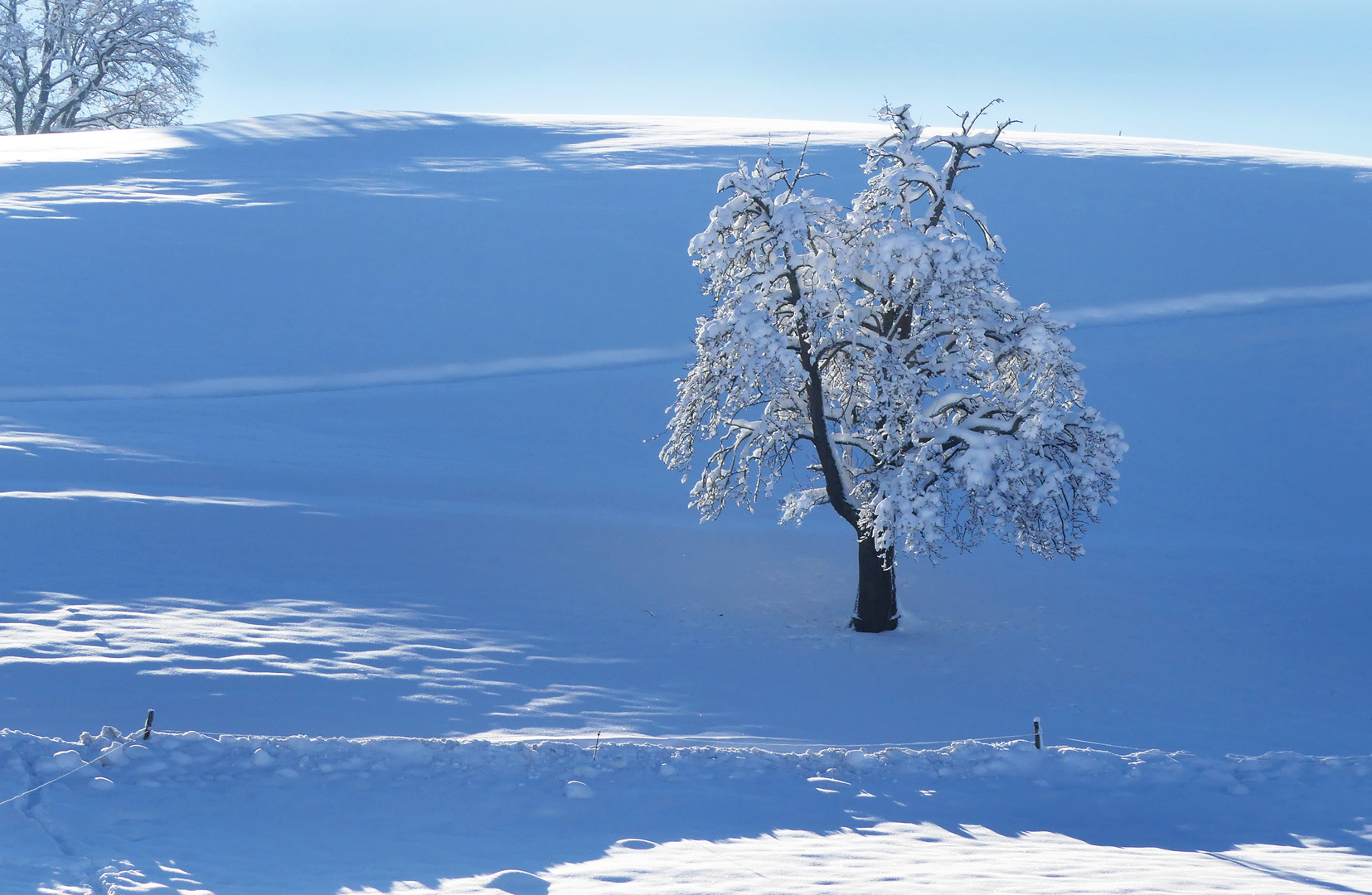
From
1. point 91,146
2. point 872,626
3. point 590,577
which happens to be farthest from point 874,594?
point 91,146

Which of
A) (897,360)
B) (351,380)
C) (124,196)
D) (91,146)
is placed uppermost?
(91,146)

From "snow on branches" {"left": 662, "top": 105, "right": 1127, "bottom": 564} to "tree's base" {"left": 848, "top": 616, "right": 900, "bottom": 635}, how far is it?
1.10 metres

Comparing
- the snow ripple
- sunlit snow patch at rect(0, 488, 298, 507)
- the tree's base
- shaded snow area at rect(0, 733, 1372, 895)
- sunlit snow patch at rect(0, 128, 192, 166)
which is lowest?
the tree's base

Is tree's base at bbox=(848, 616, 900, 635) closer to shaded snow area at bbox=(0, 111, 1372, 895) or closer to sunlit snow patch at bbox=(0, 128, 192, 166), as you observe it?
shaded snow area at bbox=(0, 111, 1372, 895)

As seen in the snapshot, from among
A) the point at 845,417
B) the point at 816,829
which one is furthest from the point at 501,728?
the point at 845,417

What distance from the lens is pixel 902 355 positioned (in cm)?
1282

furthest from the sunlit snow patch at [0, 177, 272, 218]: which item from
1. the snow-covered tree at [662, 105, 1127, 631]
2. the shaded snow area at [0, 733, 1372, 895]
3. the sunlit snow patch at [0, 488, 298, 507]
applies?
the shaded snow area at [0, 733, 1372, 895]

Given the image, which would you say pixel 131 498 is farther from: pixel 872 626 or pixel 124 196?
pixel 124 196

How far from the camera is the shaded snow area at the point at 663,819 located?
704 centimetres

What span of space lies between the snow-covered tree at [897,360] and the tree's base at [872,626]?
0.03m

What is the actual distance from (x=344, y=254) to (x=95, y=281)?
5.30 m

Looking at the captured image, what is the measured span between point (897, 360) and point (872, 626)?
10.9ft

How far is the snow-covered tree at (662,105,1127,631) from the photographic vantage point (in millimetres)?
11945

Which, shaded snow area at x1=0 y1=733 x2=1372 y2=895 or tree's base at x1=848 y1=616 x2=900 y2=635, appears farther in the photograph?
tree's base at x1=848 y1=616 x2=900 y2=635
